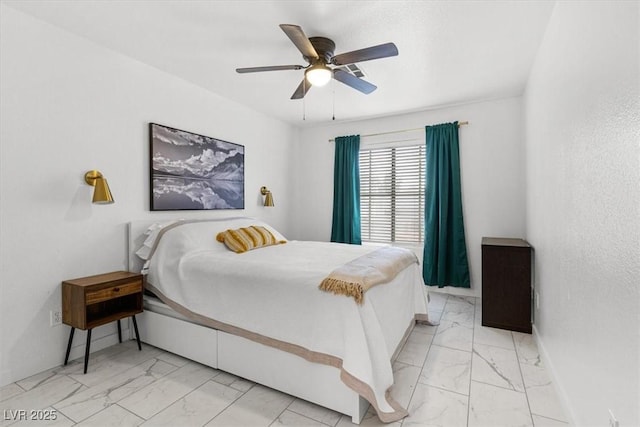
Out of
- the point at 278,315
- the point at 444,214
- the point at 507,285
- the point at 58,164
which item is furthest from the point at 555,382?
the point at 58,164

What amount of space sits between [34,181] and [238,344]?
1.87m

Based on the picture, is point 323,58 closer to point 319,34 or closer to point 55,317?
point 319,34

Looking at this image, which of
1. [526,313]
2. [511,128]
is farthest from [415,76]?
[526,313]

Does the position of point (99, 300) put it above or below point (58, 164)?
below

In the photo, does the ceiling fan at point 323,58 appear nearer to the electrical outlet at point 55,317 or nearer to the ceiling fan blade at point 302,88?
the ceiling fan blade at point 302,88

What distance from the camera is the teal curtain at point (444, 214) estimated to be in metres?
3.99

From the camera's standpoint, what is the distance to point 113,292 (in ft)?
7.75

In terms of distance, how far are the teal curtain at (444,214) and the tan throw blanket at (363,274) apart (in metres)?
1.58

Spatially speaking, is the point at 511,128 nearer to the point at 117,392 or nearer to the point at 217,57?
the point at 217,57

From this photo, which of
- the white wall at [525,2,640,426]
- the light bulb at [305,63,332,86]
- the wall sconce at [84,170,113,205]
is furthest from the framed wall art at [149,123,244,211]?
→ the white wall at [525,2,640,426]

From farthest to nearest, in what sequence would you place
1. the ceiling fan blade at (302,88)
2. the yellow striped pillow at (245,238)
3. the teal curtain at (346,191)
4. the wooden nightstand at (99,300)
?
the teal curtain at (346,191)
the yellow striped pillow at (245,238)
the ceiling fan blade at (302,88)
the wooden nightstand at (99,300)

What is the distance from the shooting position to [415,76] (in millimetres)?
3129

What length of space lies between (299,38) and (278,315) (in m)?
1.77

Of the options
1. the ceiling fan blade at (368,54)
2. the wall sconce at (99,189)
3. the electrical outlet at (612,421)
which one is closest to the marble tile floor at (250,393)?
the electrical outlet at (612,421)
